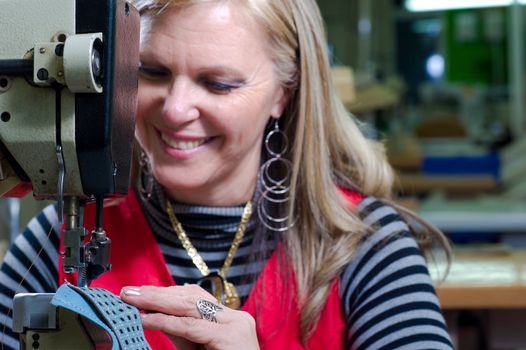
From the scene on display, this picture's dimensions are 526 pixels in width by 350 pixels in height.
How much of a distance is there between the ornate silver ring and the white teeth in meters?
0.29

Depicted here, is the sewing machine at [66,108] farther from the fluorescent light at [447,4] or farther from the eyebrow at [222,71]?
the fluorescent light at [447,4]

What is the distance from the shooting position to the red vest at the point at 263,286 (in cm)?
122

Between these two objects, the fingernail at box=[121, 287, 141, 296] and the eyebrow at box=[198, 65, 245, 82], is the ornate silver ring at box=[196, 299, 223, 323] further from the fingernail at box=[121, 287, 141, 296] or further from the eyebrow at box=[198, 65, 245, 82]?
the eyebrow at box=[198, 65, 245, 82]

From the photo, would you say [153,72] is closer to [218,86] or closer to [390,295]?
[218,86]

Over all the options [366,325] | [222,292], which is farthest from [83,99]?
[366,325]

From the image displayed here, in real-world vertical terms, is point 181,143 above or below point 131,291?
above

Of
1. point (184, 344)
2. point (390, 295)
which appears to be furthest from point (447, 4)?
point (184, 344)

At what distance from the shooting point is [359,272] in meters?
1.25

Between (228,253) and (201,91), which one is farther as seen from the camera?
(228,253)

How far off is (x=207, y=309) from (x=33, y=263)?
18.2 inches

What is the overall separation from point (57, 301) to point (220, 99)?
1.56 feet

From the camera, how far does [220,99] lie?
1.17 m

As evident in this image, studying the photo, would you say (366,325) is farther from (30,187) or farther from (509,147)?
(509,147)

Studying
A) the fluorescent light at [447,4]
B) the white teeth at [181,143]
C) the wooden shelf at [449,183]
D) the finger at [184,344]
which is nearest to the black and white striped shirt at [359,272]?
the white teeth at [181,143]
